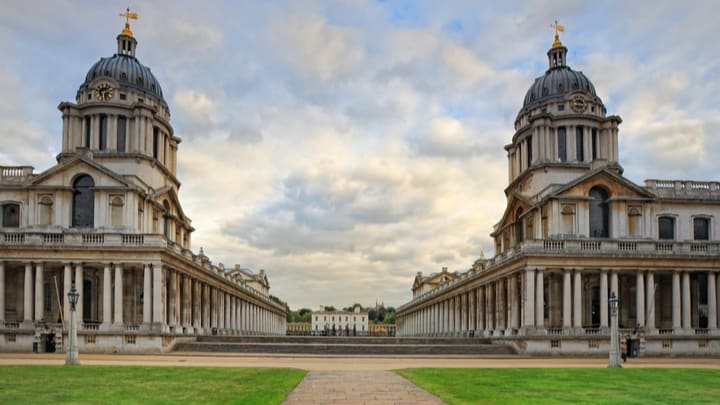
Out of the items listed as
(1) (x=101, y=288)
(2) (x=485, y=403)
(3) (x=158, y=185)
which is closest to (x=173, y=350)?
(1) (x=101, y=288)

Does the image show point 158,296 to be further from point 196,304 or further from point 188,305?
point 196,304

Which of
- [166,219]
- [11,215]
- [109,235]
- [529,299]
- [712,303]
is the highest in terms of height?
[166,219]

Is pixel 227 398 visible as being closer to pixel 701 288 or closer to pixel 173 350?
pixel 173 350

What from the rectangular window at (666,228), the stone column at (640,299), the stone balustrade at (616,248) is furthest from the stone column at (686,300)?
the rectangular window at (666,228)

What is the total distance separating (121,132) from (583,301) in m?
50.5

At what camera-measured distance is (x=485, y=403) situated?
20.7 meters

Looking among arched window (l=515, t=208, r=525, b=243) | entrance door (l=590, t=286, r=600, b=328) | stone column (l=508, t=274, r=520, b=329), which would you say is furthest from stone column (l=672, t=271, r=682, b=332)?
arched window (l=515, t=208, r=525, b=243)

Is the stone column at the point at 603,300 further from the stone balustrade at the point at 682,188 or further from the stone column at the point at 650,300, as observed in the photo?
the stone balustrade at the point at 682,188

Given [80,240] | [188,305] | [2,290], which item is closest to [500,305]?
[188,305]

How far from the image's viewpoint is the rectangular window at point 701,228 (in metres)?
73.5

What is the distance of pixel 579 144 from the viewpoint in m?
79.6

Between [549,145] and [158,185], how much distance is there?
4312 centimetres

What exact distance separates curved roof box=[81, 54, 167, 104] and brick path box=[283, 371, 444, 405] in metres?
58.9

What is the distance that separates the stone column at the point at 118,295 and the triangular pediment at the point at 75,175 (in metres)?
10.9
